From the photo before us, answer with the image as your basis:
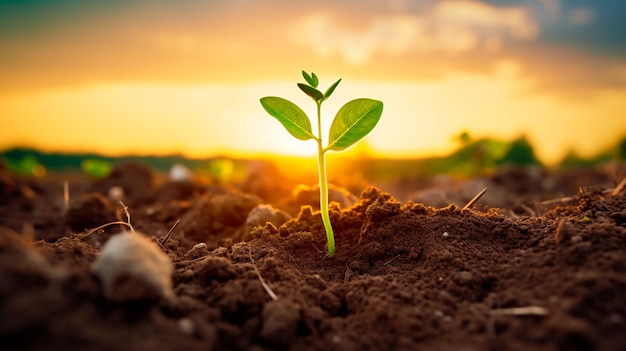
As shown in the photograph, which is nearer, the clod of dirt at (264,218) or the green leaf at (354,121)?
the green leaf at (354,121)

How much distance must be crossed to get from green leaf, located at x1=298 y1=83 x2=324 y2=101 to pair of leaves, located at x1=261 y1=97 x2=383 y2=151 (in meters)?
0.11

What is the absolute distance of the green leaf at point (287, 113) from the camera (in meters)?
2.83

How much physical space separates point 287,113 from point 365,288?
1.04 metres

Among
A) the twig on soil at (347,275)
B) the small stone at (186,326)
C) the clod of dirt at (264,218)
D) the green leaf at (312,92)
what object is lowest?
the small stone at (186,326)

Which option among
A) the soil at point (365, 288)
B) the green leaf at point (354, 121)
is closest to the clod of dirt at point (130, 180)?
the soil at point (365, 288)

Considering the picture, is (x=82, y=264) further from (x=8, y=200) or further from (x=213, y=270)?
(x=8, y=200)

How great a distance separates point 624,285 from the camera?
2.15 meters

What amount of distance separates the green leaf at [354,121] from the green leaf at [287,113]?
0.50 feet

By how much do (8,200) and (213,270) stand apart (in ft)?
20.1

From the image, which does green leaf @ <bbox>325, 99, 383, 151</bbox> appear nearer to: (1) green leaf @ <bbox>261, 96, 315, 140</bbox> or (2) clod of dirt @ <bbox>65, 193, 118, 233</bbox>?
(1) green leaf @ <bbox>261, 96, 315, 140</bbox>

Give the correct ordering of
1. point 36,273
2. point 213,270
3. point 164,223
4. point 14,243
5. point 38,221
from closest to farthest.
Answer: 1. point 36,273
2. point 14,243
3. point 213,270
4. point 164,223
5. point 38,221

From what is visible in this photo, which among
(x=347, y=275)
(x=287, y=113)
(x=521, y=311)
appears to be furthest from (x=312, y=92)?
(x=521, y=311)

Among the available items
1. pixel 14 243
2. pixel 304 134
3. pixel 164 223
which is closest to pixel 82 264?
pixel 14 243

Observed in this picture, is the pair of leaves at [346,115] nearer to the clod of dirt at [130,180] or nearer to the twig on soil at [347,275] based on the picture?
the twig on soil at [347,275]
